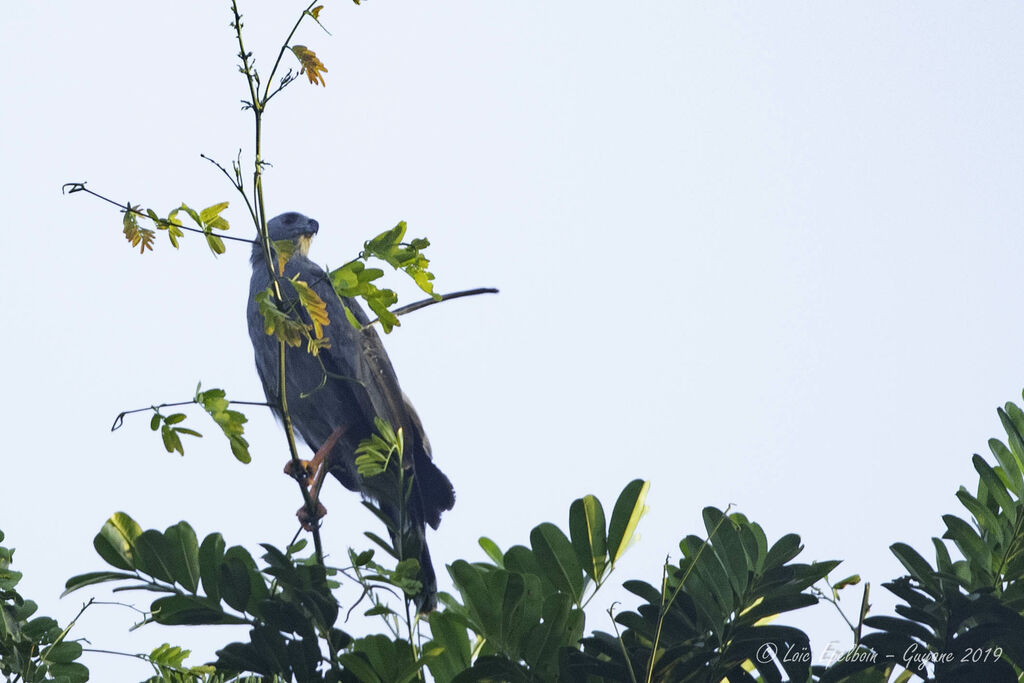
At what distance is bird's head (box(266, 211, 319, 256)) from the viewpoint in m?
8.88

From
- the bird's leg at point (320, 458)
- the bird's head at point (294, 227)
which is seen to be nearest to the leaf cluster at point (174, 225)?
the bird's leg at point (320, 458)

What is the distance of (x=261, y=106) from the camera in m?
3.22

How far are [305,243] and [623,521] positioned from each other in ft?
20.5

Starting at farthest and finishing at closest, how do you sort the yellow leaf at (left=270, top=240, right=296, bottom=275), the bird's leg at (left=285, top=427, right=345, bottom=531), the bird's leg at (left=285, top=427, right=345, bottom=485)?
the bird's leg at (left=285, top=427, right=345, bottom=485), the bird's leg at (left=285, top=427, right=345, bottom=531), the yellow leaf at (left=270, top=240, right=296, bottom=275)

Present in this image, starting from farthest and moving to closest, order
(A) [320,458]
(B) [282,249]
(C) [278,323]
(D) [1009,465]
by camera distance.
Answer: (A) [320,458]
(D) [1009,465]
(B) [282,249]
(C) [278,323]

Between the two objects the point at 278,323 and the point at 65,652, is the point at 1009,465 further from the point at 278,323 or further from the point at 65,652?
the point at 65,652

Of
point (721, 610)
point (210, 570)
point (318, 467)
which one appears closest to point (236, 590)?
point (210, 570)

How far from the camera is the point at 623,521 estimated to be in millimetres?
3502

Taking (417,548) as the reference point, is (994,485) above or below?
below

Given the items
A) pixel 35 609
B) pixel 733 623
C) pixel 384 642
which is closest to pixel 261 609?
pixel 384 642

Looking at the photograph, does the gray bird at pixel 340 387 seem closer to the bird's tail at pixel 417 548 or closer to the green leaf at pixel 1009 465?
the bird's tail at pixel 417 548

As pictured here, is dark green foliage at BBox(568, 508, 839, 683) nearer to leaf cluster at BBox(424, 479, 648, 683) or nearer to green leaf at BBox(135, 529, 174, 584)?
leaf cluster at BBox(424, 479, 648, 683)

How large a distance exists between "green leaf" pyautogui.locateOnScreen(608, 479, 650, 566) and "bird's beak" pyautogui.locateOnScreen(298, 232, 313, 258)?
585cm

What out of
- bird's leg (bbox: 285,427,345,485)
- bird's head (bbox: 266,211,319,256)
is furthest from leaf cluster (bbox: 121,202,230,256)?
bird's head (bbox: 266,211,319,256)
